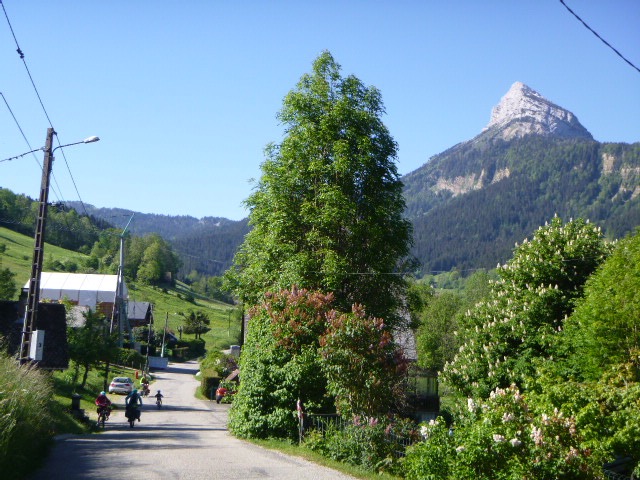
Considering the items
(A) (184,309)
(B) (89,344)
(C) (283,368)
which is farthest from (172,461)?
(A) (184,309)

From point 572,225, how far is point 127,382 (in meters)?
40.5

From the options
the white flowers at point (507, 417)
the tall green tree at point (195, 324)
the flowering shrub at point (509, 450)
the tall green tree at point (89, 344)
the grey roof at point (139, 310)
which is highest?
the grey roof at point (139, 310)

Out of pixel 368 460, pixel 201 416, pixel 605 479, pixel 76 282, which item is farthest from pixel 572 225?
pixel 76 282

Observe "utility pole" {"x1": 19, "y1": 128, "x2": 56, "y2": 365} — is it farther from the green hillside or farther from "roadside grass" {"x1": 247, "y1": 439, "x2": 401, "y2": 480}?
the green hillside

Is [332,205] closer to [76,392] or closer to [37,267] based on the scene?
[37,267]

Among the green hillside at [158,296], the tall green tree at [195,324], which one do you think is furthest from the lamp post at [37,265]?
the tall green tree at [195,324]

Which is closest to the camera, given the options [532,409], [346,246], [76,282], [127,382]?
[532,409]

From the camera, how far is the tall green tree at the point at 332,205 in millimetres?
27562

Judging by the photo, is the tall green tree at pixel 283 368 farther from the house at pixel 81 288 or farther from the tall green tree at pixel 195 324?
the tall green tree at pixel 195 324

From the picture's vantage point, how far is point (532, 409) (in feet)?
43.8

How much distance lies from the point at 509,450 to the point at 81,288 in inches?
4266

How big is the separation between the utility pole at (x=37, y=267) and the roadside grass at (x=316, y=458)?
7.05 metres

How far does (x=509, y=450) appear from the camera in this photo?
11.1m

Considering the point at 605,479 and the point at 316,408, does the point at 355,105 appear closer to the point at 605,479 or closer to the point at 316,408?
the point at 316,408
